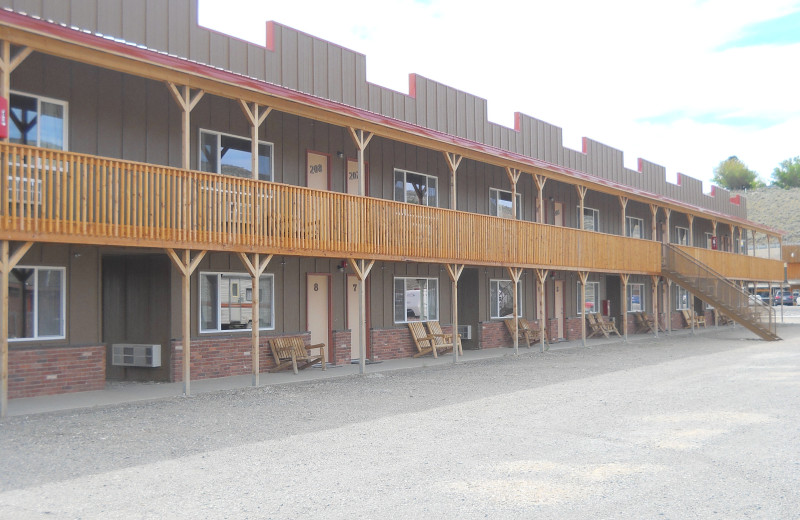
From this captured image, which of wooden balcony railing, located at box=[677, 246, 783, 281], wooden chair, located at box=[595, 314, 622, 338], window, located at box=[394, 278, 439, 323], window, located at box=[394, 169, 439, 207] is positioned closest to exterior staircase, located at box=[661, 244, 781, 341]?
wooden balcony railing, located at box=[677, 246, 783, 281]

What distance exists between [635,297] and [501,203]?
1042 centimetres

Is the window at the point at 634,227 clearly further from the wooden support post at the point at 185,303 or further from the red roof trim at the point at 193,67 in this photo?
the wooden support post at the point at 185,303

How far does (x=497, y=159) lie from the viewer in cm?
1931

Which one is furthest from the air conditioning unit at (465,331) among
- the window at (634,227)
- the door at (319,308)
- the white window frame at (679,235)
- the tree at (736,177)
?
the tree at (736,177)

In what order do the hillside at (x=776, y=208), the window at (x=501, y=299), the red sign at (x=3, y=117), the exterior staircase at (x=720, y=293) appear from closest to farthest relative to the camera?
the red sign at (x=3, y=117) < the window at (x=501, y=299) < the exterior staircase at (x=720, y=293) < the hillside at (x=776, y=208)

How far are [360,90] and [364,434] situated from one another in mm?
11956

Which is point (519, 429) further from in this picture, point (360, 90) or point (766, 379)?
point (360, 90)

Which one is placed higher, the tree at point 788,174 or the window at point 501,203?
the tree at point 788,174

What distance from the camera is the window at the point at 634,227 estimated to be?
30.8 metres

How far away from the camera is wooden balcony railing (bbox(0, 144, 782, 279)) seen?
10.5 metres

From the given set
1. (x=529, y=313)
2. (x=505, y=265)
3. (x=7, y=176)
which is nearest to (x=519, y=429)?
(x=7, y=176)

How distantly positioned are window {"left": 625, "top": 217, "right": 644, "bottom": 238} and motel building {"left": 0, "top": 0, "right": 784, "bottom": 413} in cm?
736

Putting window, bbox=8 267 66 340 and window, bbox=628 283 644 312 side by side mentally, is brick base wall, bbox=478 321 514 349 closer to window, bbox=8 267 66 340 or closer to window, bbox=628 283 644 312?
window, bbox=628 283 644 312

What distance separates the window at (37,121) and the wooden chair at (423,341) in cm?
1004
